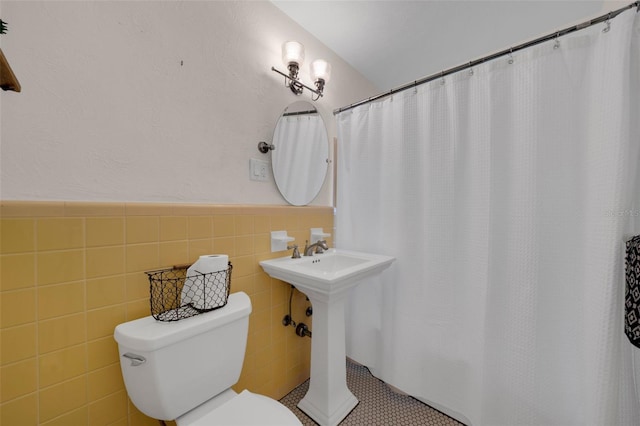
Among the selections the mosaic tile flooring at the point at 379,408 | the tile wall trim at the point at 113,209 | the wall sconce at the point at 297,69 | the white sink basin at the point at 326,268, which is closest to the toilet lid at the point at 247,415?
the white sink basin at the point at 326,268

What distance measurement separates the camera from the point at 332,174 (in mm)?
1887

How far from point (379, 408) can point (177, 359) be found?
1.15 metres

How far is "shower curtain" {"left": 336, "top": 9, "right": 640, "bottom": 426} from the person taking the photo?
2.99 feet

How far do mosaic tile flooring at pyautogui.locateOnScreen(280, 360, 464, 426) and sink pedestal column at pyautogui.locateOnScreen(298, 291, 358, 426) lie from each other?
0.17ft

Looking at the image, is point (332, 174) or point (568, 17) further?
point (332, 174)

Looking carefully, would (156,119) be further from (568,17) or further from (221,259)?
(568,17)

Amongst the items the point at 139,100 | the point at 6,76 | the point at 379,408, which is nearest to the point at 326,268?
the point at 379,408

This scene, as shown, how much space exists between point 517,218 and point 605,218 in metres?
0.26

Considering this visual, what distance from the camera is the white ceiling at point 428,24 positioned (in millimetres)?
1385

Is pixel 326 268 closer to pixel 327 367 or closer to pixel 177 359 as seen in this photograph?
pixel 327 367

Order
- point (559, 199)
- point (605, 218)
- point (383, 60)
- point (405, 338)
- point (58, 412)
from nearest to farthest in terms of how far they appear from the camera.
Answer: point (58, 412), point (605, 218), point (559, 199), point (405, 338), point (383, 60)

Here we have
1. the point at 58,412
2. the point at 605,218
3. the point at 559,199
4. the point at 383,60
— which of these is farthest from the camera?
the point at 383,60

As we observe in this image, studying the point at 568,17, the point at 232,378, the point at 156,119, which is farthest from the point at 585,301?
the point at 156,119

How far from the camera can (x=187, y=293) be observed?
37.4 inches
